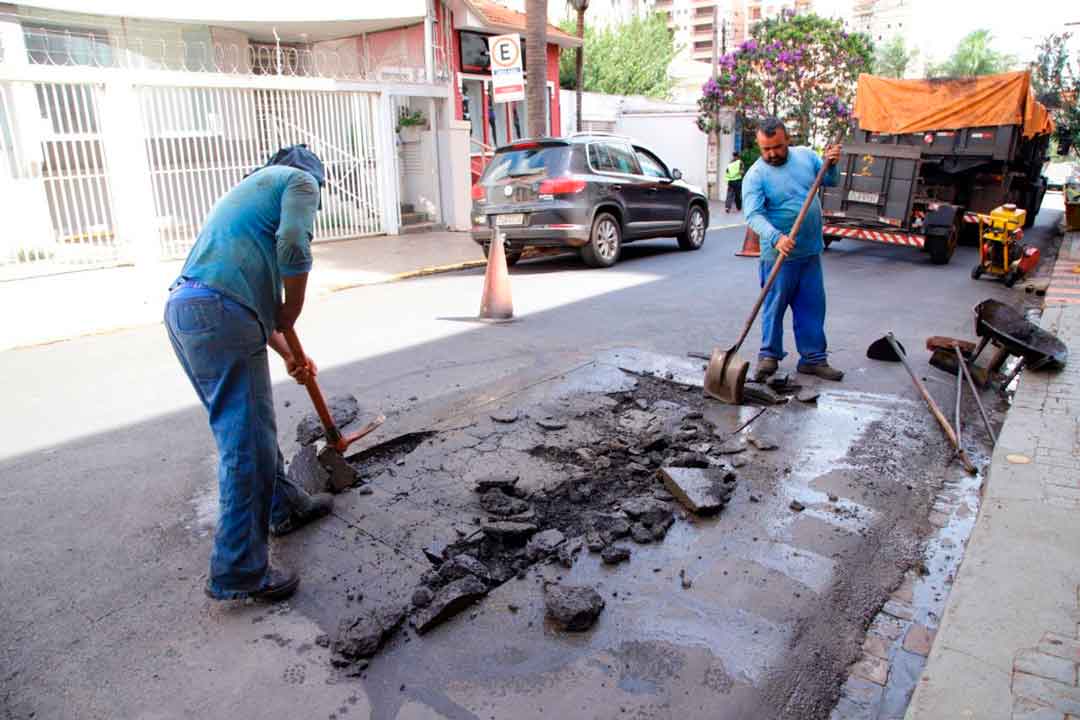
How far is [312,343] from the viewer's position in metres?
7.45

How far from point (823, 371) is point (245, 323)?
4441 millimetres

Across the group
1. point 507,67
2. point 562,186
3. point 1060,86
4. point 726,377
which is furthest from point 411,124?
point 1060,86

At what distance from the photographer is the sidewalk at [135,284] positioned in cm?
841

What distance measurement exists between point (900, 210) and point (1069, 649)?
34.0 feet

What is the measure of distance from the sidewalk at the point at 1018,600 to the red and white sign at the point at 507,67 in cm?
1026

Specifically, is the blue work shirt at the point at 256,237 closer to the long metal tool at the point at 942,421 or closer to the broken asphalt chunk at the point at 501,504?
the broken asphalt chunk at the point at 501,504

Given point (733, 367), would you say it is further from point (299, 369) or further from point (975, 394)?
point (299, 369)

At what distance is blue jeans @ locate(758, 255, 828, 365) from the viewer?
5.88 metres

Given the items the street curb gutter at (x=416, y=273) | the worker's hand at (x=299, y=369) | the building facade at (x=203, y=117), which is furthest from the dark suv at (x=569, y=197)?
the worker's hand at (x=299, y=369)

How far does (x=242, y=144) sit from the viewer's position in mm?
13062

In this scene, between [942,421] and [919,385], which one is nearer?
[942,421]

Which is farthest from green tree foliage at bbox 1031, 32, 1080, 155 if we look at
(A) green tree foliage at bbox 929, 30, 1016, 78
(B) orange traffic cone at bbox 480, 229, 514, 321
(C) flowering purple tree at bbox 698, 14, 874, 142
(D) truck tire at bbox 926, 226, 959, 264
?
(A) green tree foliage at bbox 929, 30, 1016, 78

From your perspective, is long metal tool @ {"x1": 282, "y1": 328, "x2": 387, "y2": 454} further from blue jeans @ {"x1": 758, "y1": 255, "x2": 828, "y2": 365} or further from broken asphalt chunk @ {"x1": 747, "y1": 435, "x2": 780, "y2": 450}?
blue jeans @ {"x1": 758, "y1": 255, "x2": 828, "y2": 365}

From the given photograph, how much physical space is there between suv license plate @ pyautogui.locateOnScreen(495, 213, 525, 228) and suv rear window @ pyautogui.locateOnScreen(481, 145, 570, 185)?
1.73ft
